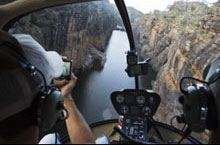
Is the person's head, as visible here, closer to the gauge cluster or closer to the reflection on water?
the gauge cluster

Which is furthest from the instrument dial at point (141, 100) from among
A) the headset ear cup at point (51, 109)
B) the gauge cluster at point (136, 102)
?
the headset ear cup at point (51, 109)

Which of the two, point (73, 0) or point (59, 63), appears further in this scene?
point (73, 0)

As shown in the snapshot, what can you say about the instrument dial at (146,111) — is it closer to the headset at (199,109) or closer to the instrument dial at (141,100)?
the instrument dial at (141,100)

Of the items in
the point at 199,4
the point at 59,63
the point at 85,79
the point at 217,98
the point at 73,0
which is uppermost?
the point at 73,0

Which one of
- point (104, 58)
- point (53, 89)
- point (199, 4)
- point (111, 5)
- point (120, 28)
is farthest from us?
point (104, 58)

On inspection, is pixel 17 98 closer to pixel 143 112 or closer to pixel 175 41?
pixel 143 112

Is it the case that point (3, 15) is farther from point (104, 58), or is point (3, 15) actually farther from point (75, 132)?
point (75, 132)

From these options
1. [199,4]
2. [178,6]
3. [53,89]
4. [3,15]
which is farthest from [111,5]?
[53,89]
